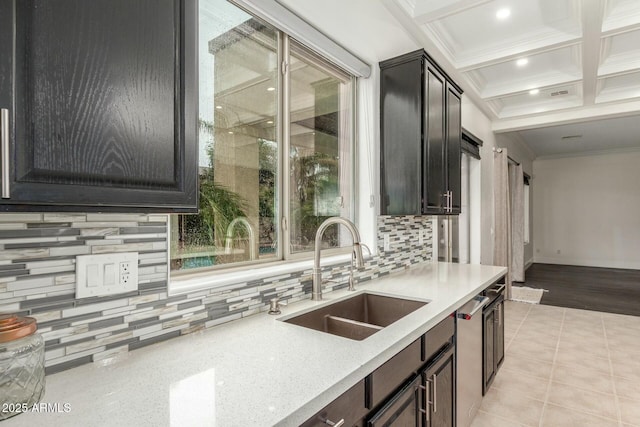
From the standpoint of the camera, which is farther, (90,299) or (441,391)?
(441,391)

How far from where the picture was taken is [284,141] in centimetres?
188

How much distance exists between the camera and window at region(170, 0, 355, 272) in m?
1.50

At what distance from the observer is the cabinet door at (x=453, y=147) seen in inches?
107

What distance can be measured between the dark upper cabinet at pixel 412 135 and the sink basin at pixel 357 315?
710 mm

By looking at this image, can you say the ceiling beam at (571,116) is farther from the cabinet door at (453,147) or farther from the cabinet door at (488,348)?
the cabinet door at (488,348)

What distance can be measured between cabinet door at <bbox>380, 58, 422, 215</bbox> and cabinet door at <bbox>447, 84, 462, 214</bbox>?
1.74 ft

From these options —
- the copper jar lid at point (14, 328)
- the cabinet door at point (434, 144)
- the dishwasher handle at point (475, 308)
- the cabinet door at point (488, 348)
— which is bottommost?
the cabinet door at point (488, 348)

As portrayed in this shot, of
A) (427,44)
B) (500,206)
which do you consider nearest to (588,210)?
(500,206)

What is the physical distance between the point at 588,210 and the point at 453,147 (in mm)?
8089

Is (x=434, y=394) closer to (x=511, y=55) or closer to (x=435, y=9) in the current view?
(x=435, y=9)

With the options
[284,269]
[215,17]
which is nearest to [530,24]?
[215,17]

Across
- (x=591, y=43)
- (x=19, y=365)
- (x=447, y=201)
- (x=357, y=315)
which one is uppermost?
(x=591, y=43)

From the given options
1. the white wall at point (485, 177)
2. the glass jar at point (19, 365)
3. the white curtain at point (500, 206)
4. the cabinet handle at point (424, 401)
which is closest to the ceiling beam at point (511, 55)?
the white wall at point (485, 177)

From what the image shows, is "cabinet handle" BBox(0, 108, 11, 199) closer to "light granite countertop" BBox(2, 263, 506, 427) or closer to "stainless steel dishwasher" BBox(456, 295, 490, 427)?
"light granite countertop" BBox(2, 263, 506, 427)
